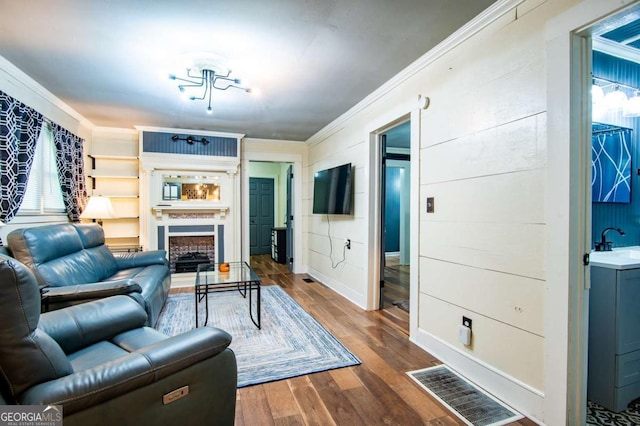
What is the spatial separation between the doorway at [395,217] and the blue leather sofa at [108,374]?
8.52 feet

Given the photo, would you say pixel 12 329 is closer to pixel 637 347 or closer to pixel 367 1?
pixel 367 1

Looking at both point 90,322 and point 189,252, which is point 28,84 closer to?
point 90,322

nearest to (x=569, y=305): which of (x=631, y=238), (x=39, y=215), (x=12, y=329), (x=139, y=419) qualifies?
(x=631, y=238)

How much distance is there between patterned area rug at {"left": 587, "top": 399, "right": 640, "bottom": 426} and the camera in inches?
67.3

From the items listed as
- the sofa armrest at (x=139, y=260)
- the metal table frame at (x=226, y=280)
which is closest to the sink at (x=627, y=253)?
the metal table frame at (x=226, y=280)

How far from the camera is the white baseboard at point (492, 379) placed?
172 cm

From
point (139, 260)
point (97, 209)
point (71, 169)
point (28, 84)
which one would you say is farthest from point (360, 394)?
point (71, 169)

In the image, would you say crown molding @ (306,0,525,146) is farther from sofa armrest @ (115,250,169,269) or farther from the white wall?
sofa armrest @ (115,250,169,269)

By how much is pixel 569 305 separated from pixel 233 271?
3.06m

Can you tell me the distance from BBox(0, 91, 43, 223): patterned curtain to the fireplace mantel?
5.96ft

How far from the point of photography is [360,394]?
1.96 metres

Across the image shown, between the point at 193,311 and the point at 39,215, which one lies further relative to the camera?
the point at 193,311

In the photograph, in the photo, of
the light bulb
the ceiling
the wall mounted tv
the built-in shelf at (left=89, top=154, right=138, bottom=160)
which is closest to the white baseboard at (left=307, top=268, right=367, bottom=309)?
the wall mounted tv

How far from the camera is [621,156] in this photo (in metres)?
2.39
